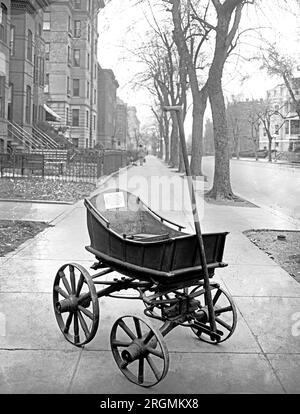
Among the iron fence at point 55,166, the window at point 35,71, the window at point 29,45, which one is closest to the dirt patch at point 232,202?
the iron fence at point 55,166

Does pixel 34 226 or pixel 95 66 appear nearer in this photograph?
pixel 34 226

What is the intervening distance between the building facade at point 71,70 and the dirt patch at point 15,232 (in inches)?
1568

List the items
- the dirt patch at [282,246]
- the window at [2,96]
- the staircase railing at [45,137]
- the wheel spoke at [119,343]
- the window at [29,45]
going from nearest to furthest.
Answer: the wheel spoke at [119,343] < the dirt patch at [282,246] < the window at [2,96] < the window at [29,45] < the staircase railing at [45,137]

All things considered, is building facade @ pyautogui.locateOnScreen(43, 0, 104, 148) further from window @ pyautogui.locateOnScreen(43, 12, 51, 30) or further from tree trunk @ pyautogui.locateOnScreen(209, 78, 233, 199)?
tree trunk @ pyautogui.locateOnScreen(209, 78, 233, 199)

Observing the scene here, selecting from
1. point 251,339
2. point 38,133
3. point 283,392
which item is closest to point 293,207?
point 251,339

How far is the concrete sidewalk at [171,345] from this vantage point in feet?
13.1

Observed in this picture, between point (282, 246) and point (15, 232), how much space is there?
5.11 m

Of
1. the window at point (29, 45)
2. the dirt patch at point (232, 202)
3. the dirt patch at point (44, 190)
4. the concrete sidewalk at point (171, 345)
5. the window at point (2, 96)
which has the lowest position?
the concrete sidewalk at point (171, 345)

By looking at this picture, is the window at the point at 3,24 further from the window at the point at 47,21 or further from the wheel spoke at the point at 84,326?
the wheel spoke at the point at 84,326

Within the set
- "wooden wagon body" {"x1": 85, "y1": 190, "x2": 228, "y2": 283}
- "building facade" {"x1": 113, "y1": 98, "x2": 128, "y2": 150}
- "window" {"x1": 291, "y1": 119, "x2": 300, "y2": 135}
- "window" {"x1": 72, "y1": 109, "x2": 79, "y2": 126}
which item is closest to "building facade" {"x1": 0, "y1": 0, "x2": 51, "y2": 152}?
"window" {"x1": 72, "y1": 109, "x2": 79, "y2": 126}

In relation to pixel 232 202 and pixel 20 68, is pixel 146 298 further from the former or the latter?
pixel 20 68

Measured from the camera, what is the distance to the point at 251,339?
5039mm

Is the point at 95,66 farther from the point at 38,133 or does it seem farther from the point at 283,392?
the point at 283,392
